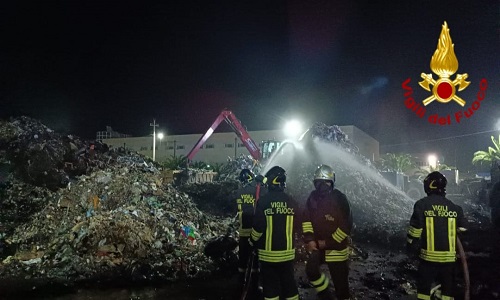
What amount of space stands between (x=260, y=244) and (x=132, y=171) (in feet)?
29.8

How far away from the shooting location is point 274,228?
14.7 feet

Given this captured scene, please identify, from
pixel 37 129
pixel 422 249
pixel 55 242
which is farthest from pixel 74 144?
pixel 422 249

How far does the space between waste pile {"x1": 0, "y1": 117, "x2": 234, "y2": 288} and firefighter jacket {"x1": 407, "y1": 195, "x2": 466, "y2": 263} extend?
480cm

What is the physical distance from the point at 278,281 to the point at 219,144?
3875cm

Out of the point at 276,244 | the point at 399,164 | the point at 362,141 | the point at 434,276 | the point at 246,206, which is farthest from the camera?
the point at 362,141

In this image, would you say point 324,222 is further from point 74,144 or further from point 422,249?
point 74,144

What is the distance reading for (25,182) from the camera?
12.5 meters

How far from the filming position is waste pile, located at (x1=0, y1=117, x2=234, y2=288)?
26.9 ft

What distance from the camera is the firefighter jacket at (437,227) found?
4.49 meters

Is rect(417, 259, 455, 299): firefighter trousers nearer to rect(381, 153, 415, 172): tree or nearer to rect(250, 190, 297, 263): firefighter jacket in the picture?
rect(250, 190, 297, 263): firefighter jacket

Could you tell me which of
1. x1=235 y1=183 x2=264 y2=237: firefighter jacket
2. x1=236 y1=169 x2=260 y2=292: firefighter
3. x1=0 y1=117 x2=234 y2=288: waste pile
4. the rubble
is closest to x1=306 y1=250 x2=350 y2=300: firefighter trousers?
x1=236 y1=169 x2=260 y2=292: firefighter

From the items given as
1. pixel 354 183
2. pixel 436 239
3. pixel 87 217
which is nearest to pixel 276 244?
pixel 436 239

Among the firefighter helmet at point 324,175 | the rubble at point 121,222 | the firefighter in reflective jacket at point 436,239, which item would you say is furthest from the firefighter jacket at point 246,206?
the firefighter in reflective jacket at point 436,239

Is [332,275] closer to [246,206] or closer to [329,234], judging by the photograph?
[329,234]
